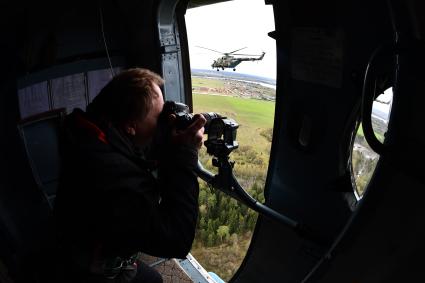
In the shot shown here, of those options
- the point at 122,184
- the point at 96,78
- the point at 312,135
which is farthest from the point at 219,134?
the point at 96,78

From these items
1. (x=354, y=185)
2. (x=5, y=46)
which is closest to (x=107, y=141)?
(x=354, y=185)

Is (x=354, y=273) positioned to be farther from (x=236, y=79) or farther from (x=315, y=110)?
(x=236, y=79)

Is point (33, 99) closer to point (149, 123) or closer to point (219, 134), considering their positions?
point (219, 134)

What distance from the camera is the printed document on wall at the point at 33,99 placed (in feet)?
10.6

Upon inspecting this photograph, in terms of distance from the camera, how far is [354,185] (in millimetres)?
1978

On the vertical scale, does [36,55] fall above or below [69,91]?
above

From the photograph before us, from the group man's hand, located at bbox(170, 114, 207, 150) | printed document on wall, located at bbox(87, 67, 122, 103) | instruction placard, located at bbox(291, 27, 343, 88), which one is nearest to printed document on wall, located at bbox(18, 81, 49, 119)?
printed document on wall, located at bbox(87, 67, 122, 103)

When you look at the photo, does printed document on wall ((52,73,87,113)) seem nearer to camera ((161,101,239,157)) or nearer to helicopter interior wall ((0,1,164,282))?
helicopter interior wall ((0,1,164,282))

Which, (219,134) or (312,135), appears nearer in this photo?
(312,135)

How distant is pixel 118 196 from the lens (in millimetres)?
1294

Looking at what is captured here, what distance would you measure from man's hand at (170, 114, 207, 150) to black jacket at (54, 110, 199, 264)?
4 cm

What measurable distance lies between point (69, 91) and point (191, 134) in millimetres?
2368

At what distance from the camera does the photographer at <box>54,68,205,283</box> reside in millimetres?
1313

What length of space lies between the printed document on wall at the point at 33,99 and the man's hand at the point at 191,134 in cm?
222
